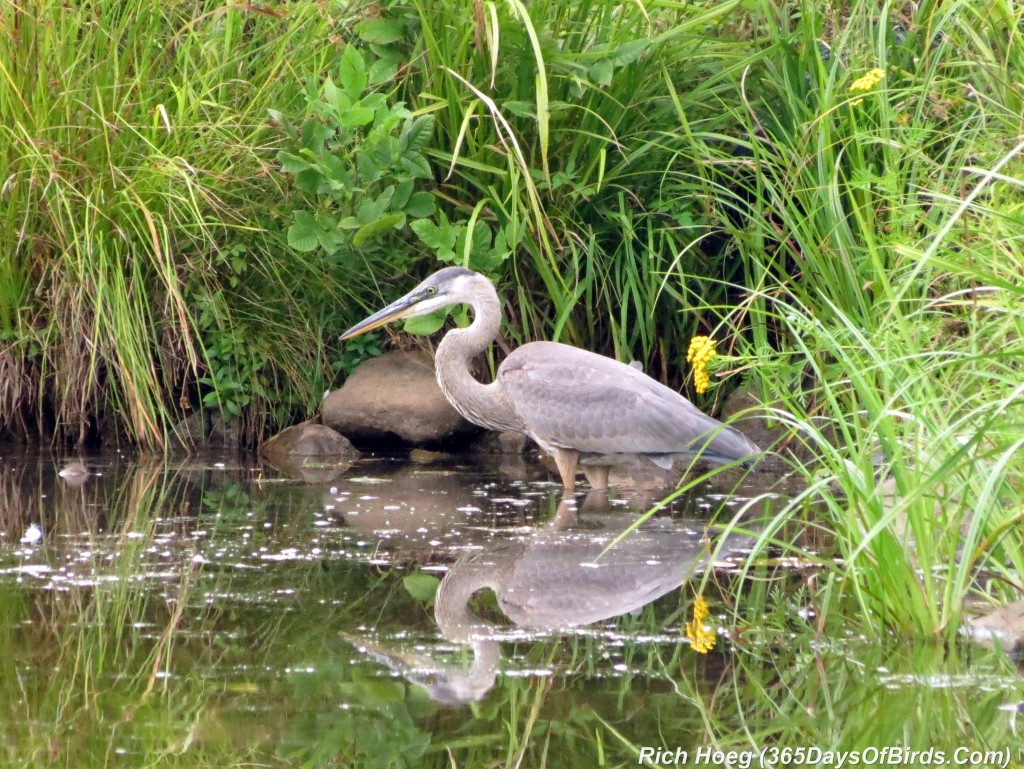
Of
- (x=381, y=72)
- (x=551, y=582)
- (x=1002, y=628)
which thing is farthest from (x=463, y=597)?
(x=381, y=72)

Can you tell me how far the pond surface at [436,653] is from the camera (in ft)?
10.1

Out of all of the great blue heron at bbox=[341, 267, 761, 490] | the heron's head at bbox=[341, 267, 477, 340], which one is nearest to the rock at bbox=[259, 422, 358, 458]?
the heron's head at bbox=[341, 267, 477, 340]

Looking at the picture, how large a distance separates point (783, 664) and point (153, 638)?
168cm

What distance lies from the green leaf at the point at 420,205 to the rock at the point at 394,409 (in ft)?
3.40

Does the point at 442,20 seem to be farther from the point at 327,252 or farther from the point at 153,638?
the point at 153,638

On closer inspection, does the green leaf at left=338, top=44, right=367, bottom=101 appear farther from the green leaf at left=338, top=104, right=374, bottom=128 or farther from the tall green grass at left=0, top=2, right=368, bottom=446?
the tall green grass at left=0, top=2, right=368, bottom=446

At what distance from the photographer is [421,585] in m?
4.55

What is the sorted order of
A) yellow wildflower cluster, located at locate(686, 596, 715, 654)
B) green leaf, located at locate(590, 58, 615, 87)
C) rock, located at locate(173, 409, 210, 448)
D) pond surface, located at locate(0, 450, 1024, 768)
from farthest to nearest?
1. rock, located at locate(173, 409, 210, 448)
2. green leaf, located at locate(590, 58, 615, 87)
3. yellow wildflower cluster, located at locate(686, 596, 715, 654)
4. pond surface, located at locate(0, 450, 1024, 768)

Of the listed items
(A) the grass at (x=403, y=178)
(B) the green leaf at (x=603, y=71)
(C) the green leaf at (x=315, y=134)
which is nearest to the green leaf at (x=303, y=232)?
(A) the grass at (x=403, y=178)

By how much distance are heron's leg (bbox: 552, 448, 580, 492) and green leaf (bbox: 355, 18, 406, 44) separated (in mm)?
2171

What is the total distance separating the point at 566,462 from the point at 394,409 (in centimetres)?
122

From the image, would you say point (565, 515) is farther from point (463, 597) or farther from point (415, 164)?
point (415, 164)

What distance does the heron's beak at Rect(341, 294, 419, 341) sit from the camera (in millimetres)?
7062

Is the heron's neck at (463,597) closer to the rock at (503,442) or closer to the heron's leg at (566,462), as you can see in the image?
the heron's leg at (566,462)
